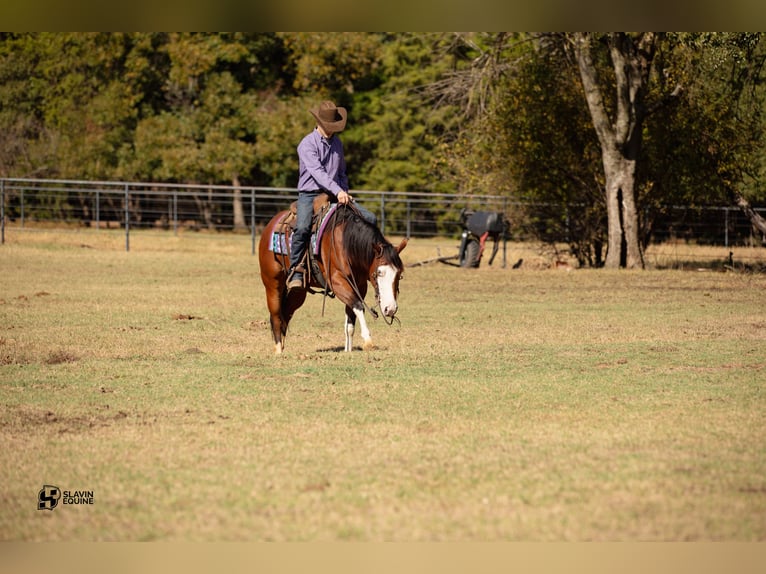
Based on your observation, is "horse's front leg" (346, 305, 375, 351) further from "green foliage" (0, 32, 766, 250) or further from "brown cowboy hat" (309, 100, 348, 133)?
"green foliage" (0, 32, 766, 250)

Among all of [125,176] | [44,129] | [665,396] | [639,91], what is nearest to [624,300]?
[639,91]

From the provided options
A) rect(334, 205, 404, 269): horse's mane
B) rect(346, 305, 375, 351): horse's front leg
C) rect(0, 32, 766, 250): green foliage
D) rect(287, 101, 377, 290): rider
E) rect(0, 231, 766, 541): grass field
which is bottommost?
rect(0, 231, 766, 541): grass field

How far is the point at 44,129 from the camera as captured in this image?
4275 centimetres

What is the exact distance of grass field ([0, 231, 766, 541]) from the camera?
5297 millimetres

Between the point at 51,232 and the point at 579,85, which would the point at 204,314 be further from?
the point at 51,232

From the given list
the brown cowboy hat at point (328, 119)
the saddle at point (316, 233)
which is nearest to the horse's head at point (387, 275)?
the saddle at point (316, 233)

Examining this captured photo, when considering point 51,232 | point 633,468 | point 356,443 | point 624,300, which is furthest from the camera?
point 51,232

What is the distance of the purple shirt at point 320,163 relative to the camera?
10586 millimetres

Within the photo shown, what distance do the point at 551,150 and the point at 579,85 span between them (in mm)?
1567

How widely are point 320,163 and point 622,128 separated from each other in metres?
13.7

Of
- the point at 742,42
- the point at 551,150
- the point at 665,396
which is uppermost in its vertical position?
the point at 742,42

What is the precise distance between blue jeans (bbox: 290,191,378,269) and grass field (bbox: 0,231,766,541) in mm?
979

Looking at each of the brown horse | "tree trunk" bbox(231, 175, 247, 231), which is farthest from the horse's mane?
"tree trunk" bbox(231, 175, 247, 231)

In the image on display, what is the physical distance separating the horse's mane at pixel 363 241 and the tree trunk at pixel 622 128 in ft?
40.9
